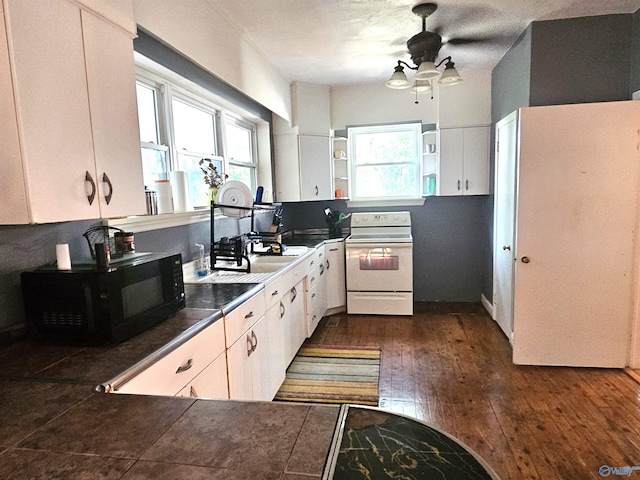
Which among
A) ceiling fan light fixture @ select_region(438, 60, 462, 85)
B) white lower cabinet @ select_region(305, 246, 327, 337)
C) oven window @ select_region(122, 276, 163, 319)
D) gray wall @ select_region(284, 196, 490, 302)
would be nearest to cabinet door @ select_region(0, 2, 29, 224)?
oven window @ select_region(122, 276, 163, 319)

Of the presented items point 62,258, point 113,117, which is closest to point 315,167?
point 113,117

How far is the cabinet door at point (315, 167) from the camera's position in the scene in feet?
14.3

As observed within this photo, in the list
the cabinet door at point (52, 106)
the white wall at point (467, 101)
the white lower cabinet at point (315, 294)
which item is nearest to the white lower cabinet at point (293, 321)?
the white lower cabinet at point (315, 294)

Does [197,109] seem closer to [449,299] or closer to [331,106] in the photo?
[331,106]

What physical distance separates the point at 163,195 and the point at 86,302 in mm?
1015

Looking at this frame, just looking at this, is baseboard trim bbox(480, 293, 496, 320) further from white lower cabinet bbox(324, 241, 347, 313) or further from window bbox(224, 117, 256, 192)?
window bbox(224, 117, 256, 192)

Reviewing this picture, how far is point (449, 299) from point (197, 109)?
137 inches

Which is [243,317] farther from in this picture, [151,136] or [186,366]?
[151,136]

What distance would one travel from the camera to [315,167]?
174 inches

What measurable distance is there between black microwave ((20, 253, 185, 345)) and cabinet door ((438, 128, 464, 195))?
3.54 meters

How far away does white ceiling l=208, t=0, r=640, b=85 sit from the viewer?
254 centimetres

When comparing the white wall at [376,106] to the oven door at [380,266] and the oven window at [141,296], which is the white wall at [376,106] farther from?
the oven window at [141,296]

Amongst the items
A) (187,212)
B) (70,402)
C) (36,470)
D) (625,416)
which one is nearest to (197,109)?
(187,212)

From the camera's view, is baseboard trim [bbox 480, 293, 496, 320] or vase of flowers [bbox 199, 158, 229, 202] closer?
vase of flowers [bbox 199, 158, 229, 202]
